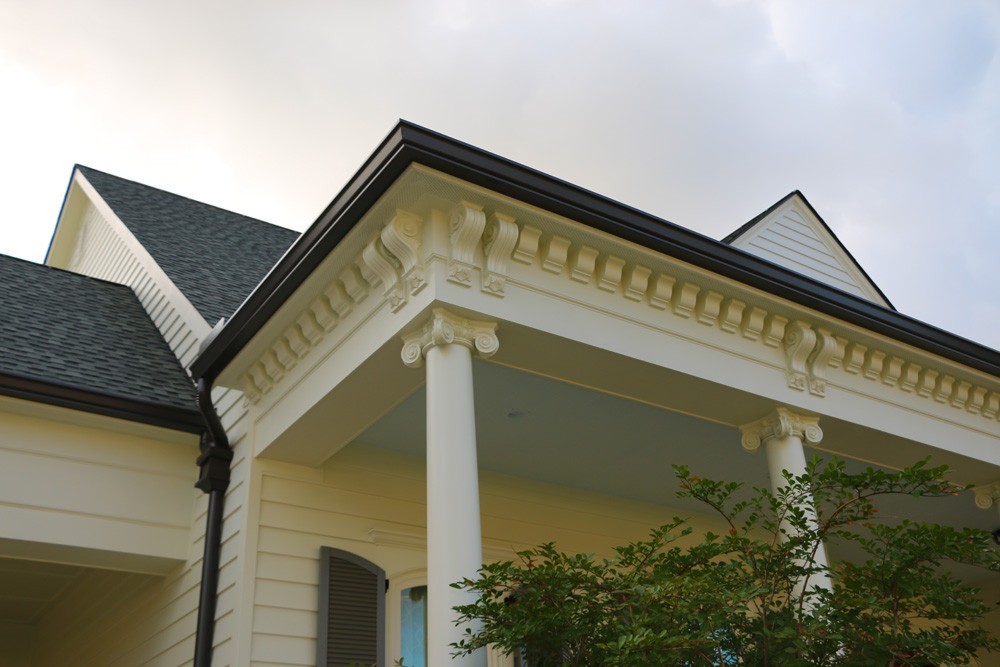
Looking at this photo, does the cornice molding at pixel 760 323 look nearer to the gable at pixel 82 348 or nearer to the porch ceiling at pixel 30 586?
the gable at pixel 82 348

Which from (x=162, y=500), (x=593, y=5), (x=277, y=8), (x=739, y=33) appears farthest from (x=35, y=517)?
(x=739, y=33)

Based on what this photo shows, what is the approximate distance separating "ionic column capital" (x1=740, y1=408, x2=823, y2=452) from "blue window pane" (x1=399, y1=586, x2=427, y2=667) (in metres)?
2.79

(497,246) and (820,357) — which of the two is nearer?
(497,246)

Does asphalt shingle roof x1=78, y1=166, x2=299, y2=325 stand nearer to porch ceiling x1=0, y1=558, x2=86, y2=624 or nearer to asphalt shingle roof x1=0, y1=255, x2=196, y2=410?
asphalt shingle roof x1=0, y1=255, x2=196, y2=410

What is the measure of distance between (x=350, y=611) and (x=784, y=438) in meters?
3.36

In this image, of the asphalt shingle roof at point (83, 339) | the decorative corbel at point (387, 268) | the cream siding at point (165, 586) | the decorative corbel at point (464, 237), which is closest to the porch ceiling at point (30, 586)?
the cream siding at point (165, 586)

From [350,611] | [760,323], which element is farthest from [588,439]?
[350,611]

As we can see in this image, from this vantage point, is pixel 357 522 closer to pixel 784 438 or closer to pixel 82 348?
pixel 82 348

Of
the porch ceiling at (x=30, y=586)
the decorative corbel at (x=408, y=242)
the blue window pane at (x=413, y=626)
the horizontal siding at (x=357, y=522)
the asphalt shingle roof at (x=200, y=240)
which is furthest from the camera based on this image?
the asphalt shingle roof at (x=200, y=240)

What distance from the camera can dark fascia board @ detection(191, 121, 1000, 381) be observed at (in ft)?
18.2

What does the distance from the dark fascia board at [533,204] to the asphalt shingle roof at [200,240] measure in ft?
7.78

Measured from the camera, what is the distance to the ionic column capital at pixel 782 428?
712 centimetres

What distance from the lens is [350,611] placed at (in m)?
7.15

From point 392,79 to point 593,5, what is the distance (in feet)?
10.4
